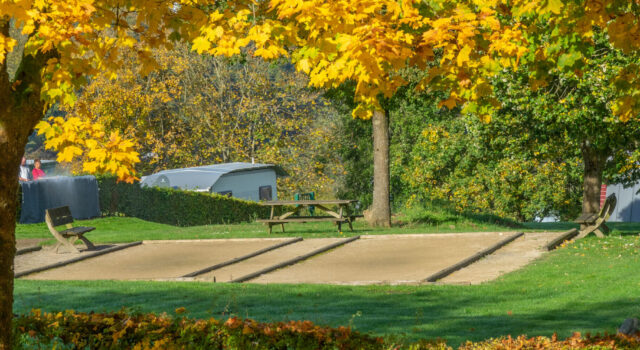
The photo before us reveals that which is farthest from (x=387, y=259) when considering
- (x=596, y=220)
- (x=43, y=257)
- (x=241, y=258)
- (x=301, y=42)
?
(x=301, y=42)

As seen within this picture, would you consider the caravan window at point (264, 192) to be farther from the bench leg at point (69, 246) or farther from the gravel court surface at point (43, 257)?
the bench leg at point (69, 246)

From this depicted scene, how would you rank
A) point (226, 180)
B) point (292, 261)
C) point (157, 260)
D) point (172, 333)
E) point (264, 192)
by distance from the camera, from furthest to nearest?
point (264, 192)
point (226, 180)
point (157, 260)
point (292, 261)
point (172, 333)

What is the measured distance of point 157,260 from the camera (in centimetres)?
1538

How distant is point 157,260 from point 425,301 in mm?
7292

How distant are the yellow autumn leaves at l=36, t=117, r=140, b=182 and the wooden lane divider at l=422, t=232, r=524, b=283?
6.43m

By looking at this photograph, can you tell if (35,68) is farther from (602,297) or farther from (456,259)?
(456,259)

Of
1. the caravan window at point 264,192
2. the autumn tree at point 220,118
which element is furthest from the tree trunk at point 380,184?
the autumn tree at point 220,118

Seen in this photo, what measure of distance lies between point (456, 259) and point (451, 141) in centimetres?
2289

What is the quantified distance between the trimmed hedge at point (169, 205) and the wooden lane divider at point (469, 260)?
1612cm

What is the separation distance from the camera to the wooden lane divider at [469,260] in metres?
11.9

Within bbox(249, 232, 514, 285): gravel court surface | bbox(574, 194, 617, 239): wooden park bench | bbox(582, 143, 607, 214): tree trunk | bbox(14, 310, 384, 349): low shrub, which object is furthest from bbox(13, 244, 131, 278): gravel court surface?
bbox(582, 143, 607, 214): tree trunk

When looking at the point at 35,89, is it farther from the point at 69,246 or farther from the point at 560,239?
the point at 560,239

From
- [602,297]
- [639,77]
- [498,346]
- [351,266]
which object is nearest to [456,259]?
[351,266]

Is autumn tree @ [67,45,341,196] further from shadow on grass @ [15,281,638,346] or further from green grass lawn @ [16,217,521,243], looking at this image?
shadow on grass @ [15,281,638,346]
